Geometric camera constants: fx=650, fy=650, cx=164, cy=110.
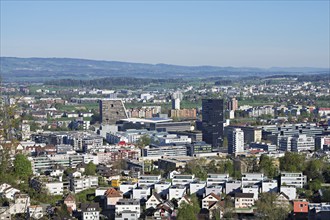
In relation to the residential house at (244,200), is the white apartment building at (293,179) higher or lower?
higher

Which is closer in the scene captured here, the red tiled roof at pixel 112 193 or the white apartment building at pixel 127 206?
the white apartment building at pixel 127 206

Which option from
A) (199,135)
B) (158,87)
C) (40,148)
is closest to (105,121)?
(199,135)

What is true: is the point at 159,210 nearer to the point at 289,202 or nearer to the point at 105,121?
the point at 289,202

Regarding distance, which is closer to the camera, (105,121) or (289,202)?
(289,202)


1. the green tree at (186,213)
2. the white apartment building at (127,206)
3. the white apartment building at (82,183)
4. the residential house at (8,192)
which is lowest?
the white apartment building at (82,183)

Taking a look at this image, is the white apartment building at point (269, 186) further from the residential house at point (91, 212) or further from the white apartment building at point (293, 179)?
the residential house at point (91, 212)

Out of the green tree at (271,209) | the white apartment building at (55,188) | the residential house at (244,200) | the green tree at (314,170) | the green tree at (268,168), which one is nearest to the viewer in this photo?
the green tree at (271,209)

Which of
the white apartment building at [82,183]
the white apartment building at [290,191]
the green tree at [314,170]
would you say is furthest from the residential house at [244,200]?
the white apartment building at [82,183]
